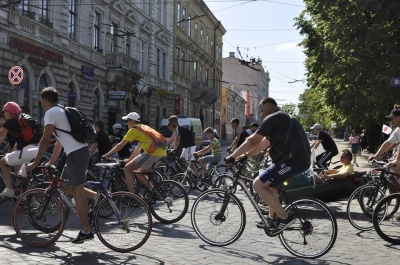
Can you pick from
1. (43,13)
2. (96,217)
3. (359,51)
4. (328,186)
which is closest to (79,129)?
(96,217)

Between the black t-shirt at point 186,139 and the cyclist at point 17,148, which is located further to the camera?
the black t-shirt at point 186,139

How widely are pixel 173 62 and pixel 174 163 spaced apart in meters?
32.9

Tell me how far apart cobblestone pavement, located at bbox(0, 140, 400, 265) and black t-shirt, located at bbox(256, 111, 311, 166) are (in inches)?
43.4

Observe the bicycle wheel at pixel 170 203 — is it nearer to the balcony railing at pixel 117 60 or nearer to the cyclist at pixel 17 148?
the cyclist at pixel 17 148

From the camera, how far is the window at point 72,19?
84.1ft

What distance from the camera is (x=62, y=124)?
5.90m

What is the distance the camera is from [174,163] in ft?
38.1

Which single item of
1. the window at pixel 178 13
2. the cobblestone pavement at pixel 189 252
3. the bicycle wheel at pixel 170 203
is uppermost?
the window at pixel 178 13

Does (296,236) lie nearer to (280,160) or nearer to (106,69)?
(280,160)

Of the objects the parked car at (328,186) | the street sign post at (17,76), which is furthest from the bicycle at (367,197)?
the street sign post at (17,76)

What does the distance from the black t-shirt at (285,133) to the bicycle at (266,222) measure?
497mm

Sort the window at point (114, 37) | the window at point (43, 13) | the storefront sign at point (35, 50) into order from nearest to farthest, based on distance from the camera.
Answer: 1. the storefront sign at point (35, 50)
2. the window at point (43, 13)
3. the window at point (114, 37)

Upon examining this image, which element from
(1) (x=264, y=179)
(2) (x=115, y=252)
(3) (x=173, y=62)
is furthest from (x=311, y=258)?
(3) (x=173, y=62)

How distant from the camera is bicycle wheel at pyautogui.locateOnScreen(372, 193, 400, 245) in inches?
259
